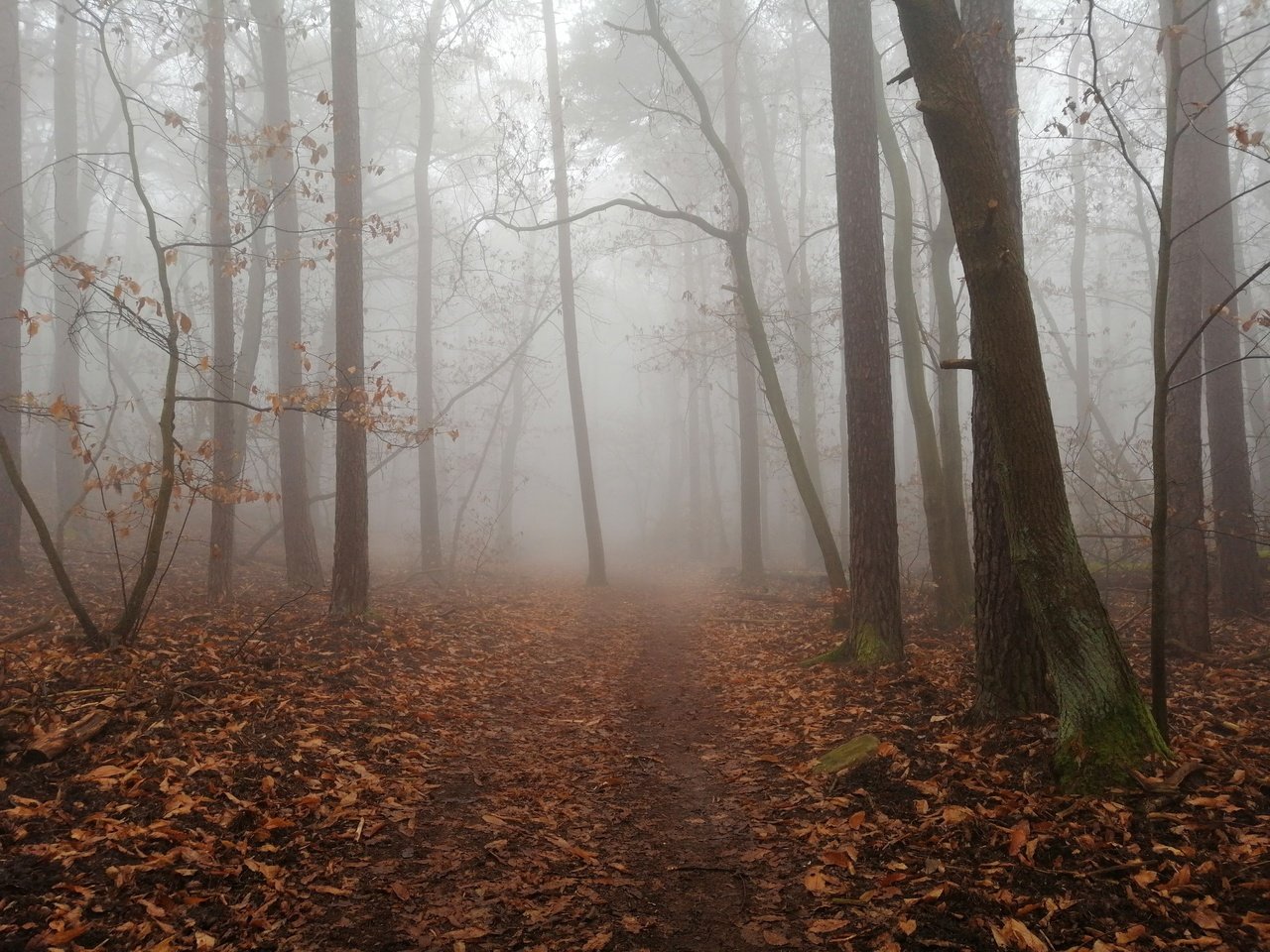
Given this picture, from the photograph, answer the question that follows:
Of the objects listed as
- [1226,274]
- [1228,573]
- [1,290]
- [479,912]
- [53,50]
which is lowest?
[479,912]

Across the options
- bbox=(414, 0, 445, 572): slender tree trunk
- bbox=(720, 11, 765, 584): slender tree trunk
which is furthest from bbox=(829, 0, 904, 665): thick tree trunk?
bbox=(414, 0, 445, 572): slender tree trunk

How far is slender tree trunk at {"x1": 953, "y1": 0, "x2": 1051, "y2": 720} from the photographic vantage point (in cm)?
509

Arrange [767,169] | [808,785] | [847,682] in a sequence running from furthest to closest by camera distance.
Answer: [767,169] → [847,682] → [808,785]

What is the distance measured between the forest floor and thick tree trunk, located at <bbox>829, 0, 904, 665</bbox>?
26.2 inches

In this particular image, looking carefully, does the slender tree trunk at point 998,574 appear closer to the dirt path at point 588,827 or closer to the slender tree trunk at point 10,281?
the dirt path at point 588,827

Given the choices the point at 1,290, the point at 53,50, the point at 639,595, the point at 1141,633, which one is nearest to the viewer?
the point at 1141,633

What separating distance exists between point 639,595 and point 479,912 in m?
12.6

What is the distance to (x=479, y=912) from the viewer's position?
3408mm

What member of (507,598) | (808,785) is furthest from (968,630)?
(507,598)

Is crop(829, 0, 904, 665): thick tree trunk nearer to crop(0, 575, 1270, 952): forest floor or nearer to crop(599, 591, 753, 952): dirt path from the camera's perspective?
crop(0, 575, 1270, 952): forest floor

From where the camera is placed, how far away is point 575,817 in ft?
14.7

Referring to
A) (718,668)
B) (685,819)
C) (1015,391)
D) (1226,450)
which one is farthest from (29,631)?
(1226,450)

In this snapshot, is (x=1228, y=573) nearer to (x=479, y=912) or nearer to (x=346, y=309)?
(x=479, y=912)

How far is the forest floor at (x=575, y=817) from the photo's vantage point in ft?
10.4
